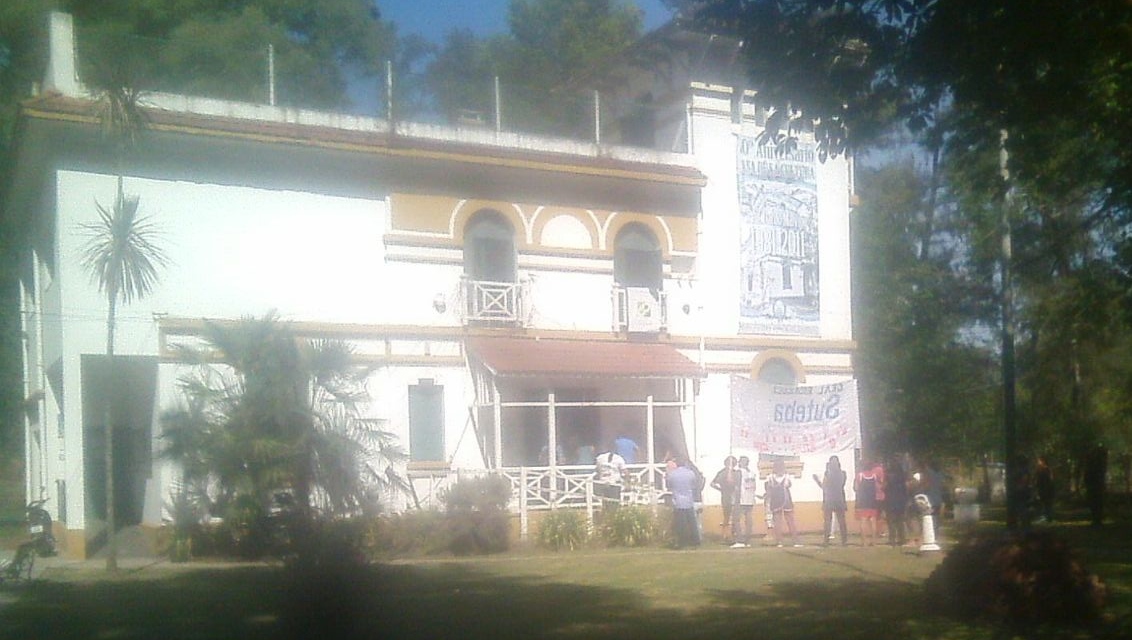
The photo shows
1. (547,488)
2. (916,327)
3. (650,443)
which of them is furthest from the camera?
(916,327)

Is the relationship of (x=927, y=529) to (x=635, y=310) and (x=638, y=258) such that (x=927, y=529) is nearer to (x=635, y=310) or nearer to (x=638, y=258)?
(x=635, y=310)

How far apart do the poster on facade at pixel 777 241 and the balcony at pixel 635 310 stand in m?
2.23

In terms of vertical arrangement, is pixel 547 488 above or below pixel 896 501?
above

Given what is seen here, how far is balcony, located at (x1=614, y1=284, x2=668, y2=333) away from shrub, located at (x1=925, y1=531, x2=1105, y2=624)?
1157 cm

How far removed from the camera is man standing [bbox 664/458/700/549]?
21109mm

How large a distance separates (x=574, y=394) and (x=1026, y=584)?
12.8 metres

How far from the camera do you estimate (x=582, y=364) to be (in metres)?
22.9

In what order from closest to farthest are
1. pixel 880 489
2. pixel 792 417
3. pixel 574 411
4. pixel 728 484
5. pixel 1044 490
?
1. pixel 728 484
2. pixel 880 489
3. pixel 792 417
4. pixel 574 411
5. pixel 1044 490

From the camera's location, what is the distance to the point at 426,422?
75.2 ft

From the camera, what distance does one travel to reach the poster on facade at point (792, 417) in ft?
79.7

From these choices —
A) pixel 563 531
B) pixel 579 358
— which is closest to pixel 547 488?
pixel 563 531

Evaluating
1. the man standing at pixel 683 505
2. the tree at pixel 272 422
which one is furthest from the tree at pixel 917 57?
the man standing at pixel 683 505

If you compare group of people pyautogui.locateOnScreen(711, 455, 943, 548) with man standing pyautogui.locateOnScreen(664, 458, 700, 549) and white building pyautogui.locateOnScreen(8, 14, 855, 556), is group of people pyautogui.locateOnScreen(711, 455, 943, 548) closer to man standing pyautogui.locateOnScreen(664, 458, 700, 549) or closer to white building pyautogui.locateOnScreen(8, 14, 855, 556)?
man standing pyautogui.locateOnScreen(664, 458, 700, 549)

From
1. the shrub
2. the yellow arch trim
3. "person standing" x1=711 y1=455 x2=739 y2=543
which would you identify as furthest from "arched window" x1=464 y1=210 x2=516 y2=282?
the shrub
